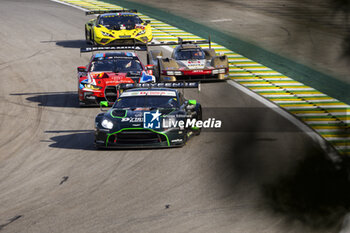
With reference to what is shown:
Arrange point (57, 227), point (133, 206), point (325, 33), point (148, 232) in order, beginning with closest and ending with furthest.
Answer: point (325, 33) → point (148, 232) → point (57, 227) → point (133, 206)

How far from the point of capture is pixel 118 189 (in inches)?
346

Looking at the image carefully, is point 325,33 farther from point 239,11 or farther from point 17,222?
point 17,222

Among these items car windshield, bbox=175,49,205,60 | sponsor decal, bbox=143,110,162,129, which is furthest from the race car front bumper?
car windshield, bbox=175,49,205,60

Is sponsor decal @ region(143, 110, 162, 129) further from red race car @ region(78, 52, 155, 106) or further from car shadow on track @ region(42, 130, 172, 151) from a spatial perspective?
red race car @ region(78, 52, 155, 106)

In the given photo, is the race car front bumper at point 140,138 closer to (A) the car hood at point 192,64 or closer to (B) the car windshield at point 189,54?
(A) the car hood at point 192,64

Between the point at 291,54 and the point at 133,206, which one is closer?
the point at 291,54

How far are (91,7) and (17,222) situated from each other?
29608 millimetres

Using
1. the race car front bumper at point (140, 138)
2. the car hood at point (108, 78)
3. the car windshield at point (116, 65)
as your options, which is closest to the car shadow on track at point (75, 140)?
the race car front bumper at point (140, 138)

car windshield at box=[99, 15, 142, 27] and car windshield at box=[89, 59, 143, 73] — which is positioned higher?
car windshield at box=[89, 59, 143, 73]

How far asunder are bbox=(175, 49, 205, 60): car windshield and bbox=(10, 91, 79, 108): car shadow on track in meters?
3.78

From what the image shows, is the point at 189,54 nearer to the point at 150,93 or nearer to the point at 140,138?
the point at 150,93

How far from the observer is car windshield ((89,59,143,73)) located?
17078 mm

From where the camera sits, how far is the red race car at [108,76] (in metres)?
16.2

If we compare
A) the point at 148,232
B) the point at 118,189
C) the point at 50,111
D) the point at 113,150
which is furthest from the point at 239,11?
the point at 50,111
